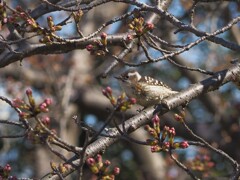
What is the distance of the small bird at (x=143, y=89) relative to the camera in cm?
439

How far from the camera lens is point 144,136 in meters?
11.5

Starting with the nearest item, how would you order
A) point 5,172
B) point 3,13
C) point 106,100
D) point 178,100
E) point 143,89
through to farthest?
1. point 5,172
2. point 3,13
3. point 178,100
4. point 143,89
5. point 106,100

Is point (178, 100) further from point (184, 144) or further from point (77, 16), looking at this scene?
point (77, 16)

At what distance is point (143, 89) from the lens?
178 inches

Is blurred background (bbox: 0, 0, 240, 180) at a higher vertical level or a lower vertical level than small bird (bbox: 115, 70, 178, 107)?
higher

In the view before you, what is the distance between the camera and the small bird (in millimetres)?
4391

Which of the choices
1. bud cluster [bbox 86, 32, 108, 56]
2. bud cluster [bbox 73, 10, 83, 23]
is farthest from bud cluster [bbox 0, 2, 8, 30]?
bud cluster [bbox 86, 32, 108, 56]

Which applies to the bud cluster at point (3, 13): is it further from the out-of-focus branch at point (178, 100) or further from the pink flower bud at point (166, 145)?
the pink flower bud at point (166, 145)

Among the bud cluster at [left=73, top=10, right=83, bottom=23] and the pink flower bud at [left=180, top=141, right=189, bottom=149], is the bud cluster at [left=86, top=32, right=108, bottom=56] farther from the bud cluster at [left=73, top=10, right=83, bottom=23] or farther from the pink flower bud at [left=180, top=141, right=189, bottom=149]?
the pink flower bud at [left=180, top=141, right=189, bottom=149]

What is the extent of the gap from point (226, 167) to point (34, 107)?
7.18m

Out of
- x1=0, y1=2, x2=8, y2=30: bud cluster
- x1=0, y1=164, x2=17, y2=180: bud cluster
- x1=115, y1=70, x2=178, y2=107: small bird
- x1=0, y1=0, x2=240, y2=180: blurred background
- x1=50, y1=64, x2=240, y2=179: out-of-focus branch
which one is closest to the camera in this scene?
x1=0, y1=164, x2=17, y2=180: bud cluster

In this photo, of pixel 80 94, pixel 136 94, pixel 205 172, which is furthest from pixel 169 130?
pixel 80 94

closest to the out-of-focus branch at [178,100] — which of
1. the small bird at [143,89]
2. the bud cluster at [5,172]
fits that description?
the small bird at [143,89]

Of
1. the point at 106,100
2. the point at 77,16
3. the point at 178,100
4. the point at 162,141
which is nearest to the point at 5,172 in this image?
the point at 162,141
